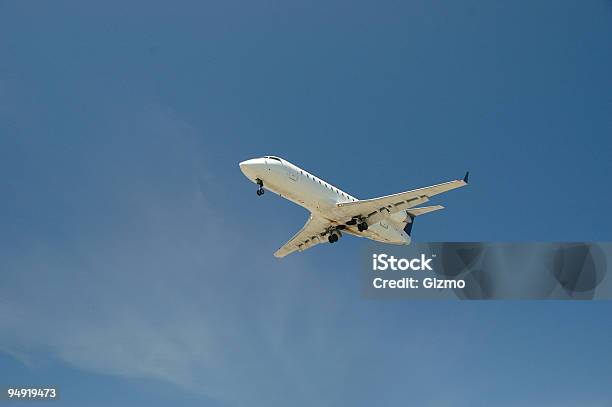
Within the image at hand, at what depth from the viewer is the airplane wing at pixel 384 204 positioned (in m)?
52.3

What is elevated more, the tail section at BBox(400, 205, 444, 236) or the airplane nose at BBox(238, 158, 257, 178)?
the tail section at BBox(400, 205, 444, 236)

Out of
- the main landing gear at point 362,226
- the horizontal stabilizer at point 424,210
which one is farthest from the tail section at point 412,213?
the main landing gear at point 362,226

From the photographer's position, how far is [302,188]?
53.5 meters

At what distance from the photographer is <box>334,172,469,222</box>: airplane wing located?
5234 centimetres

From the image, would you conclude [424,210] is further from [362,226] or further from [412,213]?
[362,226]

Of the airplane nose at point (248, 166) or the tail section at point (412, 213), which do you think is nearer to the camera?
the airplane nose at point (248, 166)

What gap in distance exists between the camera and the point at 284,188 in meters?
52.7

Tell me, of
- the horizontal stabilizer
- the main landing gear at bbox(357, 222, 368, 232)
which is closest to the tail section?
the horizontal stabilizer

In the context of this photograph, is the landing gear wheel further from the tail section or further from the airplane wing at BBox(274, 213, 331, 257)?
the tail section

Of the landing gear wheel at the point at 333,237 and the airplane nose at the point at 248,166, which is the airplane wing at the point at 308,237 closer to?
the landing gear wheel at the point at 333,237

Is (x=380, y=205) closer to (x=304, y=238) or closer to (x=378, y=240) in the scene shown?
(x=378, y=240)

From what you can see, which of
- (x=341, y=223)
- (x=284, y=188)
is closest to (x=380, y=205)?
(x=341, y=223)

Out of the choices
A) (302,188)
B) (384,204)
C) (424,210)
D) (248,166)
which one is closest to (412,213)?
(424,210)

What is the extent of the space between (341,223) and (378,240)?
429 cm
